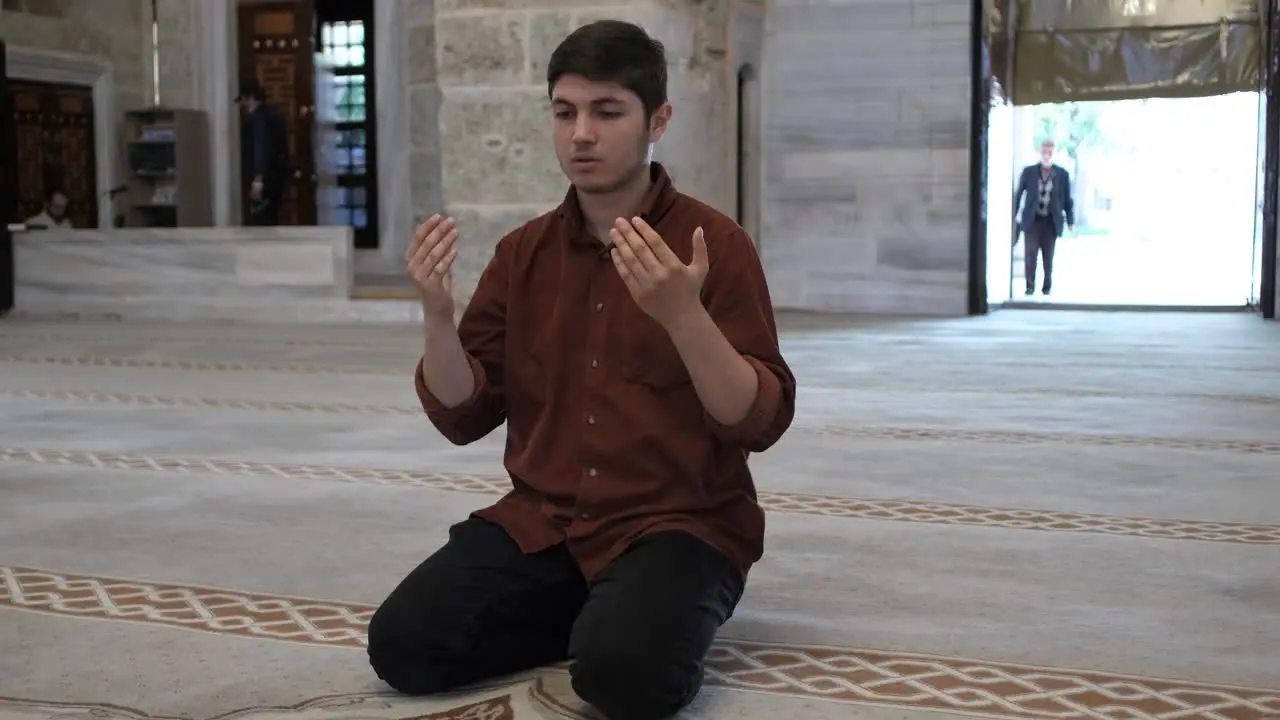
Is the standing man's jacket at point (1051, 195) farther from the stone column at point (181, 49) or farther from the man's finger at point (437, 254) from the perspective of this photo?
the man's finger at point (437, 254)

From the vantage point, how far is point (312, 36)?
1206 centimetres

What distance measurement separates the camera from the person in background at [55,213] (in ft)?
34.3

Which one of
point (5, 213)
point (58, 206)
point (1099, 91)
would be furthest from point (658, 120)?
point (58, 206)

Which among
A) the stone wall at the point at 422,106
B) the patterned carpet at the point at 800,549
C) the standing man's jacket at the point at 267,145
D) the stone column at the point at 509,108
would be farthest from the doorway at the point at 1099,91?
the standing man's jacket at the point at 267,145

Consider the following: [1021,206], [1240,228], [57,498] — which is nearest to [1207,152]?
[1240,228]

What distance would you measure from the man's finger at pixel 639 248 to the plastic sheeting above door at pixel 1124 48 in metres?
8.03

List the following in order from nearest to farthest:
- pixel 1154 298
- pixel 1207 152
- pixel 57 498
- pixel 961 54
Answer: pixel 57 498, pixel 961 54, pixel 1154 298, pixel 1207 152

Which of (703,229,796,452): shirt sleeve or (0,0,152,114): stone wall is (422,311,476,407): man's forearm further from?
(0,0,152,114): stone wall

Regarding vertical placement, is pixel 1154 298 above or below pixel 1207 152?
below

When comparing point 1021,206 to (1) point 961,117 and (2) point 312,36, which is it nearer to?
(1) point 961,117

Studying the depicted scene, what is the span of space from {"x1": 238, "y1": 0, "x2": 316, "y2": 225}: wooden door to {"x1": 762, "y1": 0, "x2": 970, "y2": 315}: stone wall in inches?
179

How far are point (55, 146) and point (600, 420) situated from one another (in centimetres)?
1093

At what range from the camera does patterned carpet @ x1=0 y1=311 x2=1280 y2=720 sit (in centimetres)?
188

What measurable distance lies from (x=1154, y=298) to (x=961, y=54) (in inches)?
108
